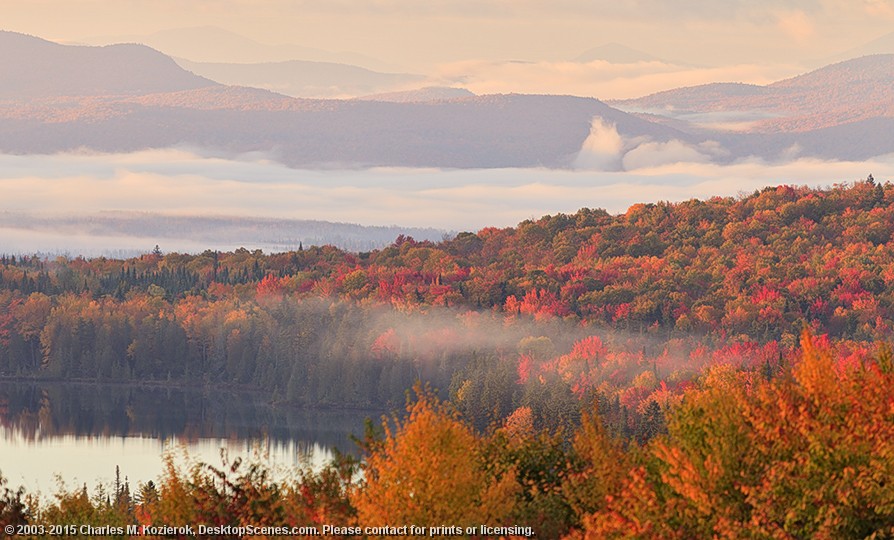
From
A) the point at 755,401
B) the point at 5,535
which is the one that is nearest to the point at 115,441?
the point at 5,535

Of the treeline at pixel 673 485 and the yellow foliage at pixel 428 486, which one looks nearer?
the treeline at pixel 673 485

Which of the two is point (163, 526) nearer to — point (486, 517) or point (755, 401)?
point (486, 517)

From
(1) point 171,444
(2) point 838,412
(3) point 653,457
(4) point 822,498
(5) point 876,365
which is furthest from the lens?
(1) point 171,444

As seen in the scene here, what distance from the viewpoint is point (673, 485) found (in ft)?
199

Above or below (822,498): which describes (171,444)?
below

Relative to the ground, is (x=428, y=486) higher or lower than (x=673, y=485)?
lower

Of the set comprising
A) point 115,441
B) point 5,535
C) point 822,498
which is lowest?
point 115,441

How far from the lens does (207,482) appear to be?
232ft

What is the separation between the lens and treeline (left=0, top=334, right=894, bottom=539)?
5728 cm

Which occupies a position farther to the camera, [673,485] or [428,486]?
[428,486]

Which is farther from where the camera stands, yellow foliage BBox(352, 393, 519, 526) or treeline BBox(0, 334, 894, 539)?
yellow foliage BBox(352, 393, 519, 526)

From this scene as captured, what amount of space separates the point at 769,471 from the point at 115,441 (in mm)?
150256

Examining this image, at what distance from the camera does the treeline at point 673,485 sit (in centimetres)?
5728

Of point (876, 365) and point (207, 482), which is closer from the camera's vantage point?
point (876, 365)
